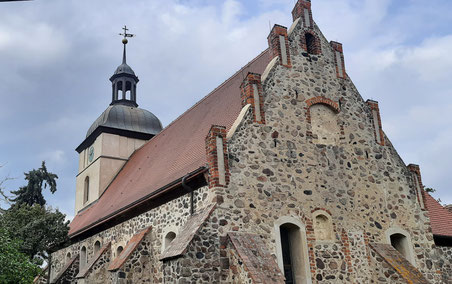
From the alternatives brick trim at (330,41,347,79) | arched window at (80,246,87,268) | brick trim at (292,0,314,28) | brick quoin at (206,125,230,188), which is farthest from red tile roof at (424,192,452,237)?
arched window at (80,246,87,268)

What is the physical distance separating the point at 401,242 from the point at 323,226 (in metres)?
2.99

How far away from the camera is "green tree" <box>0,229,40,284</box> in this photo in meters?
12.6

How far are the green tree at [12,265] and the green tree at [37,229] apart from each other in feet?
11.8

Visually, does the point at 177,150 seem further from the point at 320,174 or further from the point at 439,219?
the point at 439,219

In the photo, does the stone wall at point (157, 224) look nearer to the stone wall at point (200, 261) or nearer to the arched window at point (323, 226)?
the stone wall at point (200, 261)

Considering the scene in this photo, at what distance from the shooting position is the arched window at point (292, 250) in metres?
11.8

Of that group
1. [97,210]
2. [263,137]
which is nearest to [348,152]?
[263,137]

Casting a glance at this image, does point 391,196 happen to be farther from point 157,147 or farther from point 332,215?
point 157,147

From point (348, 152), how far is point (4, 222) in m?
12.0

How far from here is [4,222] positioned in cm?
1655

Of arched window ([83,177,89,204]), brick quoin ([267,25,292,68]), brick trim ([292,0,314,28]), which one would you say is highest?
brick trim ([292,0,314,28])

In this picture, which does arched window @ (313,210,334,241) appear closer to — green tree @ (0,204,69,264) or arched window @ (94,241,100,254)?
arched window @ (94,241,100,254)

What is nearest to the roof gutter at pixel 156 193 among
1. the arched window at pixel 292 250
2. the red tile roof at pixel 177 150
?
the red tile roof at pixel 177 150

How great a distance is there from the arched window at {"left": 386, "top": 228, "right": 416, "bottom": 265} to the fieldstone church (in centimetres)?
3
